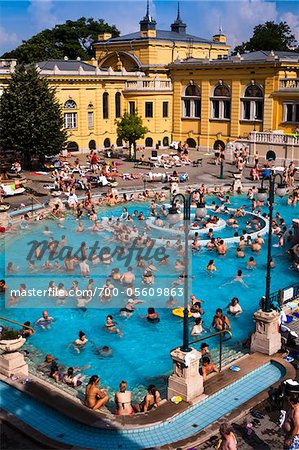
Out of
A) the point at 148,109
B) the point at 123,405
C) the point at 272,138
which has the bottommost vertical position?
the point at 123,405

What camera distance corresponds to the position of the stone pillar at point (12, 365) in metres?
14.5

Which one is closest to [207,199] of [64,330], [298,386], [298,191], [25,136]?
[298,191]

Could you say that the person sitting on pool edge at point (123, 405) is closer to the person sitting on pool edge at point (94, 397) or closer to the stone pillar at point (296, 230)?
the person sitting on pool edge at point (94, 397)

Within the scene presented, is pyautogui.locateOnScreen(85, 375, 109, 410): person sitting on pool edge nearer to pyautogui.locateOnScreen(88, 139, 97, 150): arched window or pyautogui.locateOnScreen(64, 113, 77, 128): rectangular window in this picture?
pyautogui.locateOnScreen(64, 113, 77, 128): rectangular window

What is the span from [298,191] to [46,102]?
62.4 feet

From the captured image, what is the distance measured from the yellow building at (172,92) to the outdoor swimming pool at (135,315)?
A: 23757 mm

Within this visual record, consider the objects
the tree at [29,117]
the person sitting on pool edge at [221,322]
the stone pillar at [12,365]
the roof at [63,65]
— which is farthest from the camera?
the roof at [63,65]

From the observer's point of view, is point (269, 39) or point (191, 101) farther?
point (269, 39)

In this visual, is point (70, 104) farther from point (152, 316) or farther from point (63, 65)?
point (152, 316)

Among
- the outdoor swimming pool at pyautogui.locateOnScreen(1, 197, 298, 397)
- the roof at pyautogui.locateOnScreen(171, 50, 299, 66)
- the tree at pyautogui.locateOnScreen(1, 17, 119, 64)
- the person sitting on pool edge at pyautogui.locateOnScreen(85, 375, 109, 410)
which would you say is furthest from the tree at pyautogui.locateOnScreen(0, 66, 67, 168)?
the tree at pyautogui.locateOnScreen(1, 17, 119, 64)

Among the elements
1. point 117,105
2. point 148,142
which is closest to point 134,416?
point 148,142

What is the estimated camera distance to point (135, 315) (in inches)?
786

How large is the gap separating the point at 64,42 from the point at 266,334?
257 feet

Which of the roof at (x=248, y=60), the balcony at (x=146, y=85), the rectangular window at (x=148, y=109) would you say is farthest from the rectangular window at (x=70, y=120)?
the roof at (x=248, y=60)
